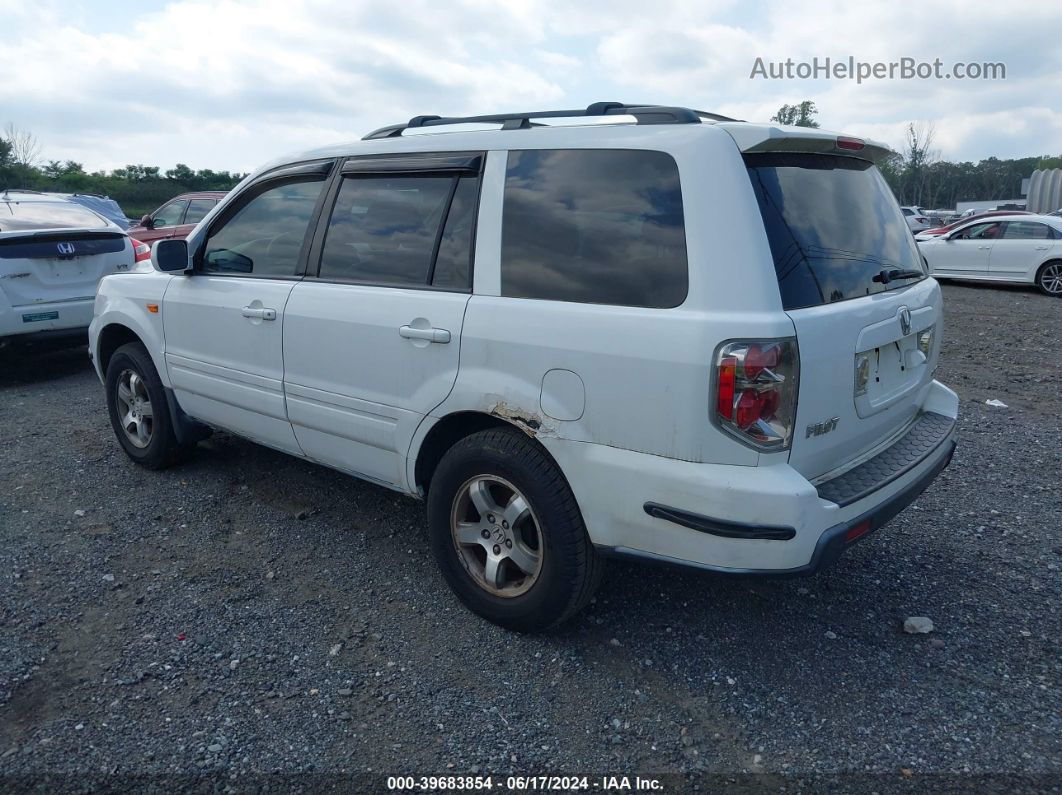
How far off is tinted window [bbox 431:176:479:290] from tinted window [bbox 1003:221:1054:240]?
14.5 m

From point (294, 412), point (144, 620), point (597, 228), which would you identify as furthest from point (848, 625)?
point (144, 620)

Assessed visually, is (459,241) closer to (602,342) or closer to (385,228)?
(385,228)

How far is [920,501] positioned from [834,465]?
2032 mm

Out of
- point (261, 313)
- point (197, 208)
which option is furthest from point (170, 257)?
point (197, 208)

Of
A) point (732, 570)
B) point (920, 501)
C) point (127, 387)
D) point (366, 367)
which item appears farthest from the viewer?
point (127, 387)

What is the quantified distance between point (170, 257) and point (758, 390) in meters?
3.27

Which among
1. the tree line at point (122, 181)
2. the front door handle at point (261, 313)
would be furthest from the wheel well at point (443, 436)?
the tree line at point (122, 181)

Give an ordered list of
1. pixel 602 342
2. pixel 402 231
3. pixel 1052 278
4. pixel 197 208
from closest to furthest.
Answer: pixel 602 342 → pixel 402 231 → pixel 197 208 → pixel 1052 278

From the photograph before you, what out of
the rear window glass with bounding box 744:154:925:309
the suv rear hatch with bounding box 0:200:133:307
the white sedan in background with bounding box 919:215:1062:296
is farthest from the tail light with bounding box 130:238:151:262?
the white sedan in background with bounding box 919:215:1062:296

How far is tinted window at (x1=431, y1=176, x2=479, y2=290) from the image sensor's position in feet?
10.5

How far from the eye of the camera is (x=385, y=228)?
356 cm

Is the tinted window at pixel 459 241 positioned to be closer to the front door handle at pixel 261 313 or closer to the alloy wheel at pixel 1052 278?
the front door handle at pixel 261 313

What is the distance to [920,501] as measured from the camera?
4488mm

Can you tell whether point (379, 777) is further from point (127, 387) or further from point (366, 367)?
point (127, 387)
